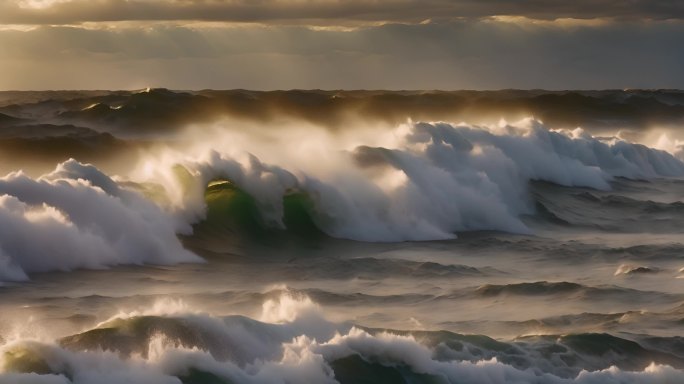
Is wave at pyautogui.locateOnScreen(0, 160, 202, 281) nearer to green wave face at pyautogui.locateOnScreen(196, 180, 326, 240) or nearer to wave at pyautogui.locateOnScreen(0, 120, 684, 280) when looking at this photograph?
wave at pyautogui.locateOnScreen(0, 120, 684, 280)

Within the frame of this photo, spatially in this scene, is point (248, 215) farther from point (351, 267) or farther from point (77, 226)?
point (77, 226)

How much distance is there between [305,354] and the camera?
10.9 metres

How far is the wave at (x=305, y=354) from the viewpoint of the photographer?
32.8ft

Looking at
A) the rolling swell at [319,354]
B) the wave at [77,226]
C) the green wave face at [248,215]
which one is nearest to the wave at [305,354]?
the rolling swell at [319,354]

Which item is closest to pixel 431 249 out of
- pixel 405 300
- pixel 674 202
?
pixel 405 300

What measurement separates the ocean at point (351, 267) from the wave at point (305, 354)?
21mm

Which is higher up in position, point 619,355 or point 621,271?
point 621,271

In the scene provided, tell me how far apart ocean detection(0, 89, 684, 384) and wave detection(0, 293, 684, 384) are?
21mm

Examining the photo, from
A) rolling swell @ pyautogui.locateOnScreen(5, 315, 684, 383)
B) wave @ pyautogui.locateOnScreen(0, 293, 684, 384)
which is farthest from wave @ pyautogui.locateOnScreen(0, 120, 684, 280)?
rolling swell @ pyautogui.locateOnScreen(5, 315, 684, 383)

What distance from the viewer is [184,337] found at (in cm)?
1107

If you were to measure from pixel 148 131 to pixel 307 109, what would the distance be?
51.7 ft

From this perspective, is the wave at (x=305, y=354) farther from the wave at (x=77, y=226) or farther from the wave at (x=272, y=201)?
the wave at (x=272, y=201)

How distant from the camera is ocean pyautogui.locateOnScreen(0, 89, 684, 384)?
439 inches

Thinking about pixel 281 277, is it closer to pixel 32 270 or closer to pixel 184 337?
pixel 32 270
